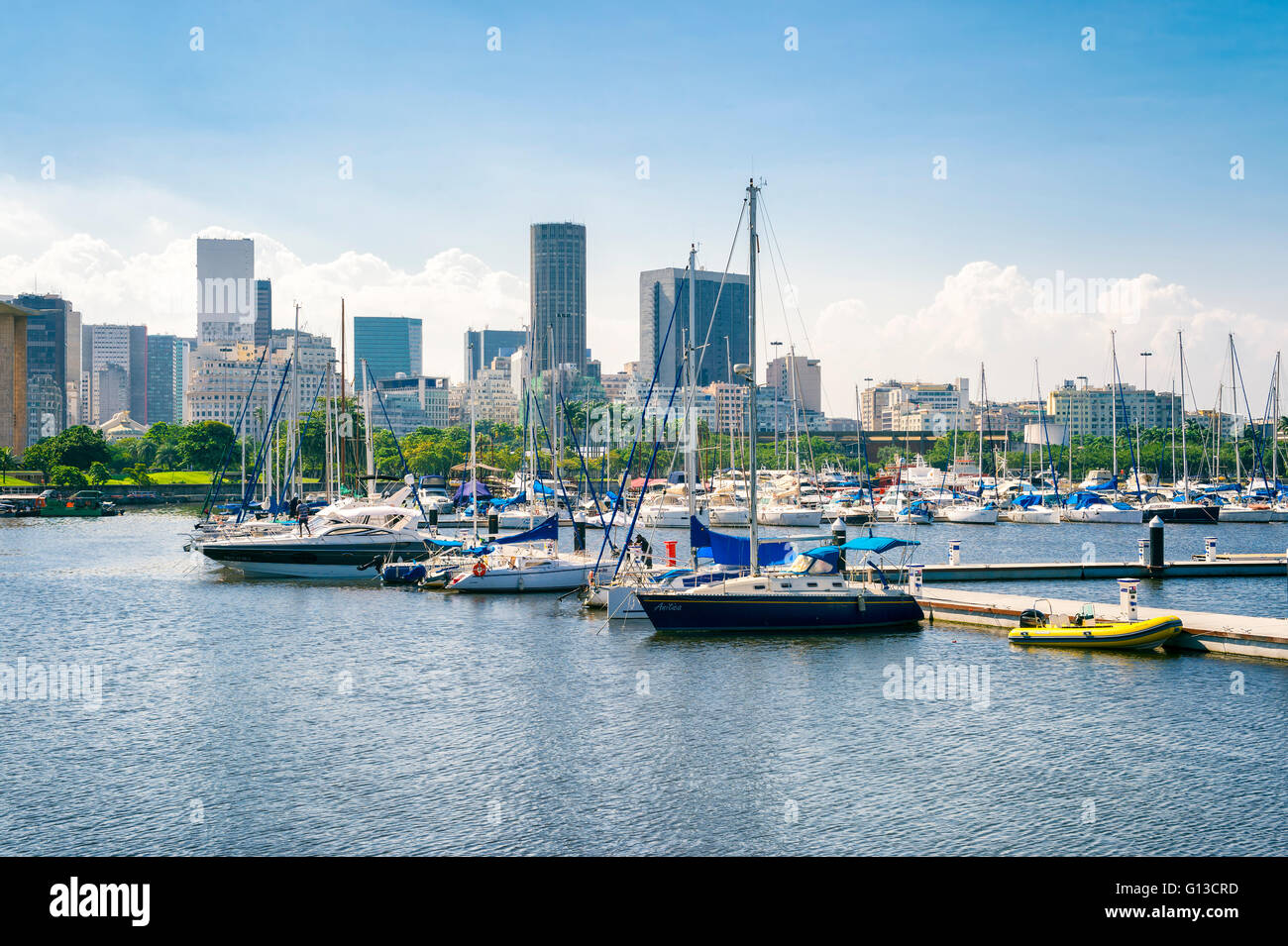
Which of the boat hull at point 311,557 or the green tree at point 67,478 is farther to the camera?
the green tree at point 67,478

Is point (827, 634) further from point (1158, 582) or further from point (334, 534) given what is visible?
point (334, 534)

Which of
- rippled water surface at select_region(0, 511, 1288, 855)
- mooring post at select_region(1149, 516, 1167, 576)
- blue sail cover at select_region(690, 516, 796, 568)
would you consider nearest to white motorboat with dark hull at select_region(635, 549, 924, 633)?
rippled water surface at select_region(0, 511, 1288, 855)

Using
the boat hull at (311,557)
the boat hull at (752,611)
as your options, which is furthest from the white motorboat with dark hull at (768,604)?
the boat hull at (311,557)

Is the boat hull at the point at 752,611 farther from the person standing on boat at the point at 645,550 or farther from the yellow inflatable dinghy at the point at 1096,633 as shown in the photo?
the person standing on boat at the point at 645,550

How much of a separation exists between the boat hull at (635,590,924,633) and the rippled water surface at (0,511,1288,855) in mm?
1014

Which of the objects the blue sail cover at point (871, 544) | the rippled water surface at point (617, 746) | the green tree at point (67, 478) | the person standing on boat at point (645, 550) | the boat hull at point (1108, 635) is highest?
the green tree at point (67, 478)

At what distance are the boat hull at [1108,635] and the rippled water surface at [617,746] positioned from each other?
2.10 feet

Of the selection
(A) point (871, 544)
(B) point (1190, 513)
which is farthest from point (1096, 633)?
(B) point (1190, 513)

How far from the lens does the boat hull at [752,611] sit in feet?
151

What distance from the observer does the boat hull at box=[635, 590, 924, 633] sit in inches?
1815

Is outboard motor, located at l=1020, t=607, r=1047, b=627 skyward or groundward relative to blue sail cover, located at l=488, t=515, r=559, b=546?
groundward

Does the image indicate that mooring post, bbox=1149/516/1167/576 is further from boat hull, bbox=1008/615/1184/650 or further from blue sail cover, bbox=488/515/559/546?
blue sail cover, bbox=488/515/559/546

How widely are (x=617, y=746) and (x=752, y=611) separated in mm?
16819

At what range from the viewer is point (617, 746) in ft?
99.2
